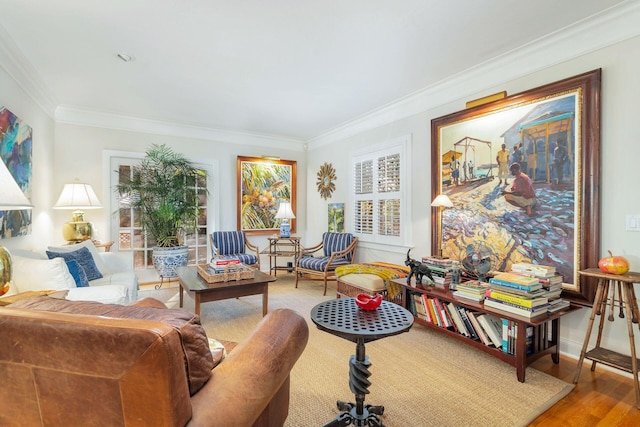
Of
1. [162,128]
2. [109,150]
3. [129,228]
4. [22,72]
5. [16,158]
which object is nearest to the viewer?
[16,158]

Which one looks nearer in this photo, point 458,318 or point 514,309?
point 514,309

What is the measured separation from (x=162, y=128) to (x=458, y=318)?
4.93 metres

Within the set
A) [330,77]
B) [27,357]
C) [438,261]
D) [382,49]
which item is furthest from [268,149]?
[27,357]

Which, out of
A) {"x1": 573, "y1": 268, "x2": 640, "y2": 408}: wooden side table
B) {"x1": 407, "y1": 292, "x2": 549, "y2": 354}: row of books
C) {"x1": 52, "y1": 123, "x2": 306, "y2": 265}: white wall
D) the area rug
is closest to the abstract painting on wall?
{"x1": 52, "y1": 123, "x2": 306, "y2": 265}: white wall

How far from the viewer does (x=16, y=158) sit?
2922 mm

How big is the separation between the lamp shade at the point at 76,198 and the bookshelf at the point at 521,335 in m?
4.21

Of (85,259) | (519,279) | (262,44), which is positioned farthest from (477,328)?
(85,259)

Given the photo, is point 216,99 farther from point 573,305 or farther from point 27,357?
point 573,305

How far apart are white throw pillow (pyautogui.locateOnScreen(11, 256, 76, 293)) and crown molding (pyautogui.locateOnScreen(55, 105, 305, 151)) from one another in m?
2.94

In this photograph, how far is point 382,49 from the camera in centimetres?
280

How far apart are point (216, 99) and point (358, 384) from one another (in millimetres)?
3694

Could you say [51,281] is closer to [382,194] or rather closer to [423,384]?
[423,384]

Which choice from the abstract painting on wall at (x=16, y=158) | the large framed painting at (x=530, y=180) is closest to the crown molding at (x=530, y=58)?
the large framed painting at (x=530, y=180)

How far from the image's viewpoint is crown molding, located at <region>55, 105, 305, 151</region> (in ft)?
14.5
